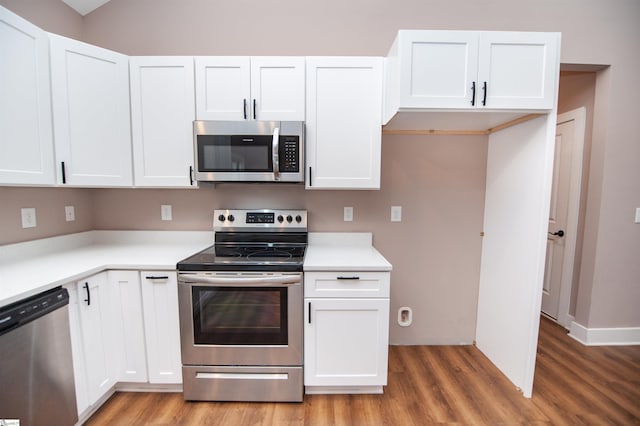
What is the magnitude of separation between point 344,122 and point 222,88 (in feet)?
2.94

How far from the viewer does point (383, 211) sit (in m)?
2.23

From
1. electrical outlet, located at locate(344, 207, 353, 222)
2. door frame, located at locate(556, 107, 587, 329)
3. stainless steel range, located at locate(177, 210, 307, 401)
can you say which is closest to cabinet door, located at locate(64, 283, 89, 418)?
stainless steel range, located at locate(177, 210, 307, 401)

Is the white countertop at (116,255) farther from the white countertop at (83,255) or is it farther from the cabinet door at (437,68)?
the cabinet door at (437,68)

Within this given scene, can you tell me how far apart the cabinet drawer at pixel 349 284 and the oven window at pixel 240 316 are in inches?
8.5

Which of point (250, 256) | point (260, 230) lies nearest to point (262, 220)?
point (260, 230)

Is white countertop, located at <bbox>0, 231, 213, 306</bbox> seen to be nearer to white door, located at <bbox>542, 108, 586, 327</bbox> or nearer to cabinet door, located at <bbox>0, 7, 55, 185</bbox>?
cabinet door, located at <bbox>0, 7, 55, 185</bbox>

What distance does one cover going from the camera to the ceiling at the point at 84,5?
6.48 feet

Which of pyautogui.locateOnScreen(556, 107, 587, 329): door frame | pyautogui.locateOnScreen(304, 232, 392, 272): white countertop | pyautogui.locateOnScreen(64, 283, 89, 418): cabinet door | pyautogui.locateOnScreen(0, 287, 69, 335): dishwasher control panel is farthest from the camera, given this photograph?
pyautogui.locateOnScreen(556, 107, 587, 329): door frame

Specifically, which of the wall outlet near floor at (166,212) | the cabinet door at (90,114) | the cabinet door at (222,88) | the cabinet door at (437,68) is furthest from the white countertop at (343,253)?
the cabinet door at (90,114)

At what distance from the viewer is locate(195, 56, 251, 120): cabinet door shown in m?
1.80

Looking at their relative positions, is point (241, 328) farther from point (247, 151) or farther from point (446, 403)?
point (446, 403)

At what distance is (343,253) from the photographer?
74.7 inches

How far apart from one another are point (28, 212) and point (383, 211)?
256 cm

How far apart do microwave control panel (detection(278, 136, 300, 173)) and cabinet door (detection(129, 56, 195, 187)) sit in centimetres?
68
